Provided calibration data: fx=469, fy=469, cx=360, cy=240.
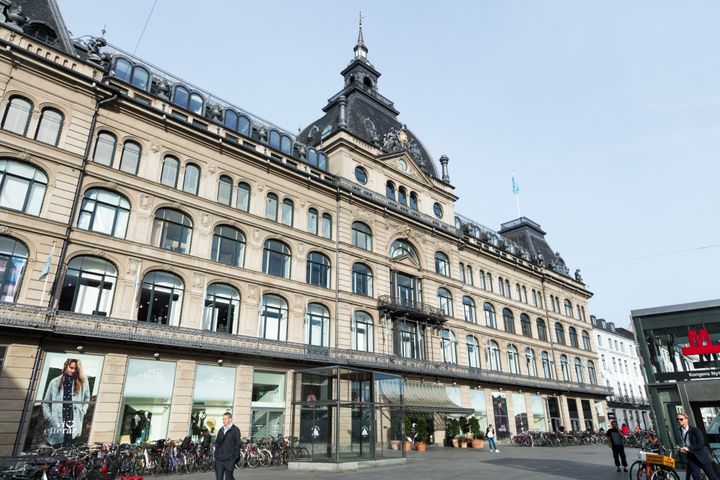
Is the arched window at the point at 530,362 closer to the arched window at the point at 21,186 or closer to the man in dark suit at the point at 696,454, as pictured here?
the man in dark suit at the point at 696,454

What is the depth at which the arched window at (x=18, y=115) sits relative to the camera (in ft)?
70.2

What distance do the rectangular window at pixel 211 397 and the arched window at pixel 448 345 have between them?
1896 cm

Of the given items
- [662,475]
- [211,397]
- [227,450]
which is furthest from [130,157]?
[662,475]

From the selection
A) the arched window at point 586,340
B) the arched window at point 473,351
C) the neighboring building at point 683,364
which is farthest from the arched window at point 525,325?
the neighboring building at point 683,364

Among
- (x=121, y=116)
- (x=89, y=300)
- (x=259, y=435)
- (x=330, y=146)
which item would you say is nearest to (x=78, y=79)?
(x=121, y=116)

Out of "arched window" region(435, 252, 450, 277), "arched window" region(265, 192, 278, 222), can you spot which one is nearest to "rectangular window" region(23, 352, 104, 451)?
"arched window" region(265, 192, 278, 222)

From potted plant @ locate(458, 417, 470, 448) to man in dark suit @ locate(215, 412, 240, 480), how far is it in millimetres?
26669

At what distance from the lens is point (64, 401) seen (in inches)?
779

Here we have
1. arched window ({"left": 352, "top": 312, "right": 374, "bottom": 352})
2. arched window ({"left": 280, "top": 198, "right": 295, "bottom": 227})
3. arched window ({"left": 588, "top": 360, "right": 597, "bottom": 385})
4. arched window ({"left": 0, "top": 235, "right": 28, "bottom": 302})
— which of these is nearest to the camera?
arched window ({"left": 0, "top": 235, "right": 28, "bottom": 302})

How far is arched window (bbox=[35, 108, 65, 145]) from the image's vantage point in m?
22.3

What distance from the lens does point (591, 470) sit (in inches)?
674

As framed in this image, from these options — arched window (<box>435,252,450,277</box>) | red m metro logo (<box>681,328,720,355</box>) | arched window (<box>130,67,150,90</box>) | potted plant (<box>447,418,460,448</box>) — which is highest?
arched window (<box>130,67,150,90</box>)

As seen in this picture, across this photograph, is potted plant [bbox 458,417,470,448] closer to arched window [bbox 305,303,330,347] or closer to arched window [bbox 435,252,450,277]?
arched window [bbox 435,252,450,277]

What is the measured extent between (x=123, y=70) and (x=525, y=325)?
4345 centimetres
